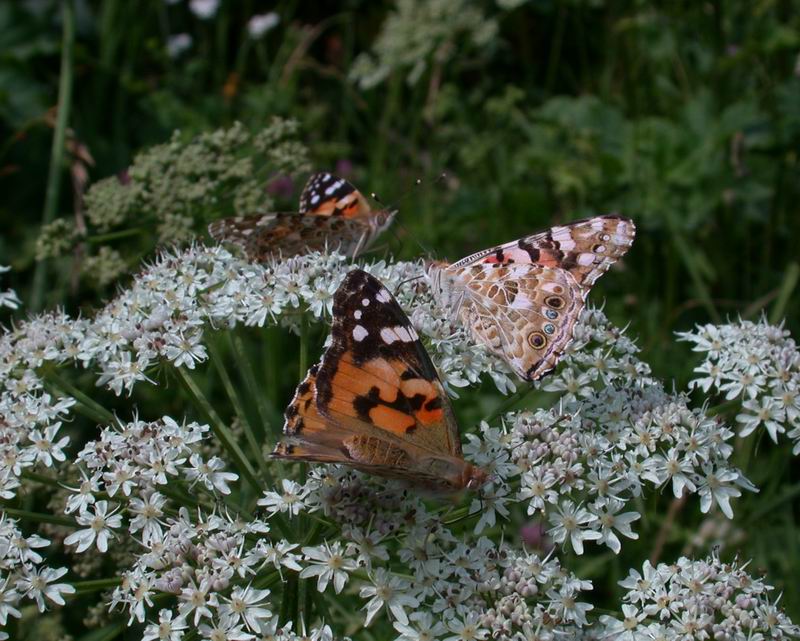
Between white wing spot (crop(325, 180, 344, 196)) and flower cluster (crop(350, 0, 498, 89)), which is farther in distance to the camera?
flower cluster (crop(350, 0, 498, 89))

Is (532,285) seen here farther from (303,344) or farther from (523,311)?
(303,344)

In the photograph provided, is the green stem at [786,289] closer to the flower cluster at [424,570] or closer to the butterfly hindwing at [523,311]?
the butterfly hindwing at [523,311]

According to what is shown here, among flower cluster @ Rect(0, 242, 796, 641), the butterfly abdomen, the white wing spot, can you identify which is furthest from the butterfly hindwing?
the white wing spot

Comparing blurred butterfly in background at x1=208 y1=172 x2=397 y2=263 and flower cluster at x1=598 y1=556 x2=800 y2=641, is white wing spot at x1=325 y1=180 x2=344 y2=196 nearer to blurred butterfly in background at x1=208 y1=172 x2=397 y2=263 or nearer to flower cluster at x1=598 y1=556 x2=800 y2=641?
blurred butterfly in background at x1=208 y1=172 x2=397 y2=263

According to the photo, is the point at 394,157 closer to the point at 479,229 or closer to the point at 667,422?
the point at 479,229

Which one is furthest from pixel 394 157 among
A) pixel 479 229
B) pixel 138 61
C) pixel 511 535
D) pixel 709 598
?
pixel 709 598

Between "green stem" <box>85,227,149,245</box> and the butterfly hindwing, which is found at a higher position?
"green stem" <box>85,227,149,245</box>
